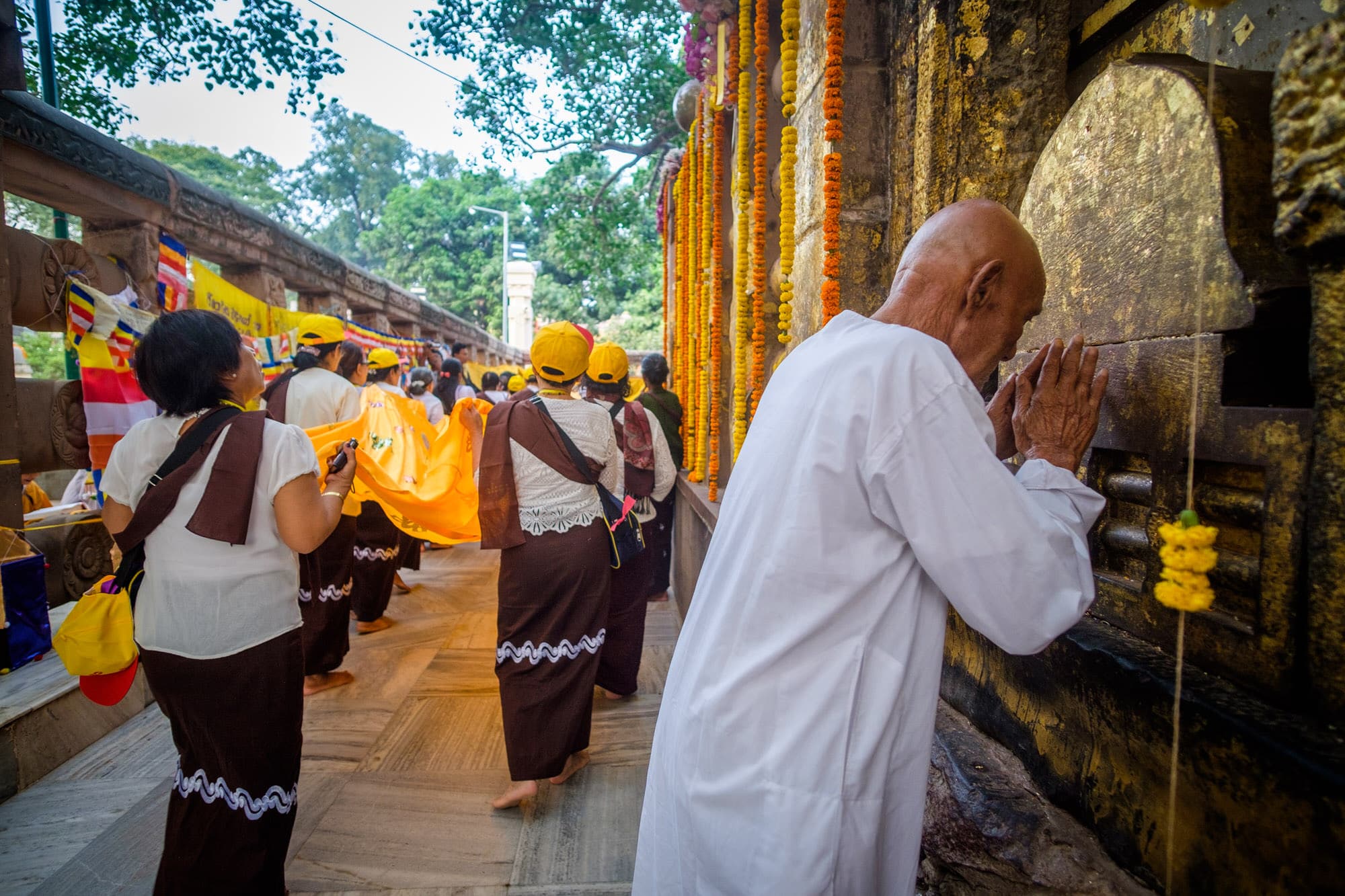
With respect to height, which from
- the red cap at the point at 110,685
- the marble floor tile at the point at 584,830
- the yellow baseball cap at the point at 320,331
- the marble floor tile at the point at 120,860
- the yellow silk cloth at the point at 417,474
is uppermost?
the yellow baseball cap at the point at 320,331

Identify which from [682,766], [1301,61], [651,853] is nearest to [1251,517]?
[1301,61]

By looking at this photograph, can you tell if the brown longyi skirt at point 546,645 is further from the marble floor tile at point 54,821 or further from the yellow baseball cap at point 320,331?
the yellow baseball cap at point 320,331

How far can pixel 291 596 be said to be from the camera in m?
2.19

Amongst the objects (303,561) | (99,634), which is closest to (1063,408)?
(99,634)

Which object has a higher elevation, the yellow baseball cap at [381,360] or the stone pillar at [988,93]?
the stone pillar at [988,93]

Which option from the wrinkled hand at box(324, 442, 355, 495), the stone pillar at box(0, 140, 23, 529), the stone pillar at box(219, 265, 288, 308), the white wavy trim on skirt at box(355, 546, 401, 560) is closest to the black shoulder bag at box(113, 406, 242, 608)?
the wrinkled hand at box(324, 442, 355, 495)

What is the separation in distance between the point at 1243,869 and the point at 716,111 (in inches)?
197

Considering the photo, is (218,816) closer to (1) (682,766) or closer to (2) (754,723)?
(1) (682,766)

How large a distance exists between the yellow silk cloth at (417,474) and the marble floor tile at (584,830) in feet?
4.41

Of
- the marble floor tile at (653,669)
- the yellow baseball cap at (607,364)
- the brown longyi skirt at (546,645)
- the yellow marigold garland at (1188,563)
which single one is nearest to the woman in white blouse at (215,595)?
the brown longyi skirt at (546,645)

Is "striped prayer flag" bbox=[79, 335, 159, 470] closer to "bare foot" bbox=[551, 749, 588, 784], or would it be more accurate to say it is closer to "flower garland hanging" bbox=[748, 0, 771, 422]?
"bare foot" bbox=[551, 749, 588, 784]

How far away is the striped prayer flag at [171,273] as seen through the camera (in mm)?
4367

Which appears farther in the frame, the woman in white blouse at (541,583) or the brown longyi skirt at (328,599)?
the brown longyi skirt at (328,599)

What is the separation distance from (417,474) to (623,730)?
5.55ft
